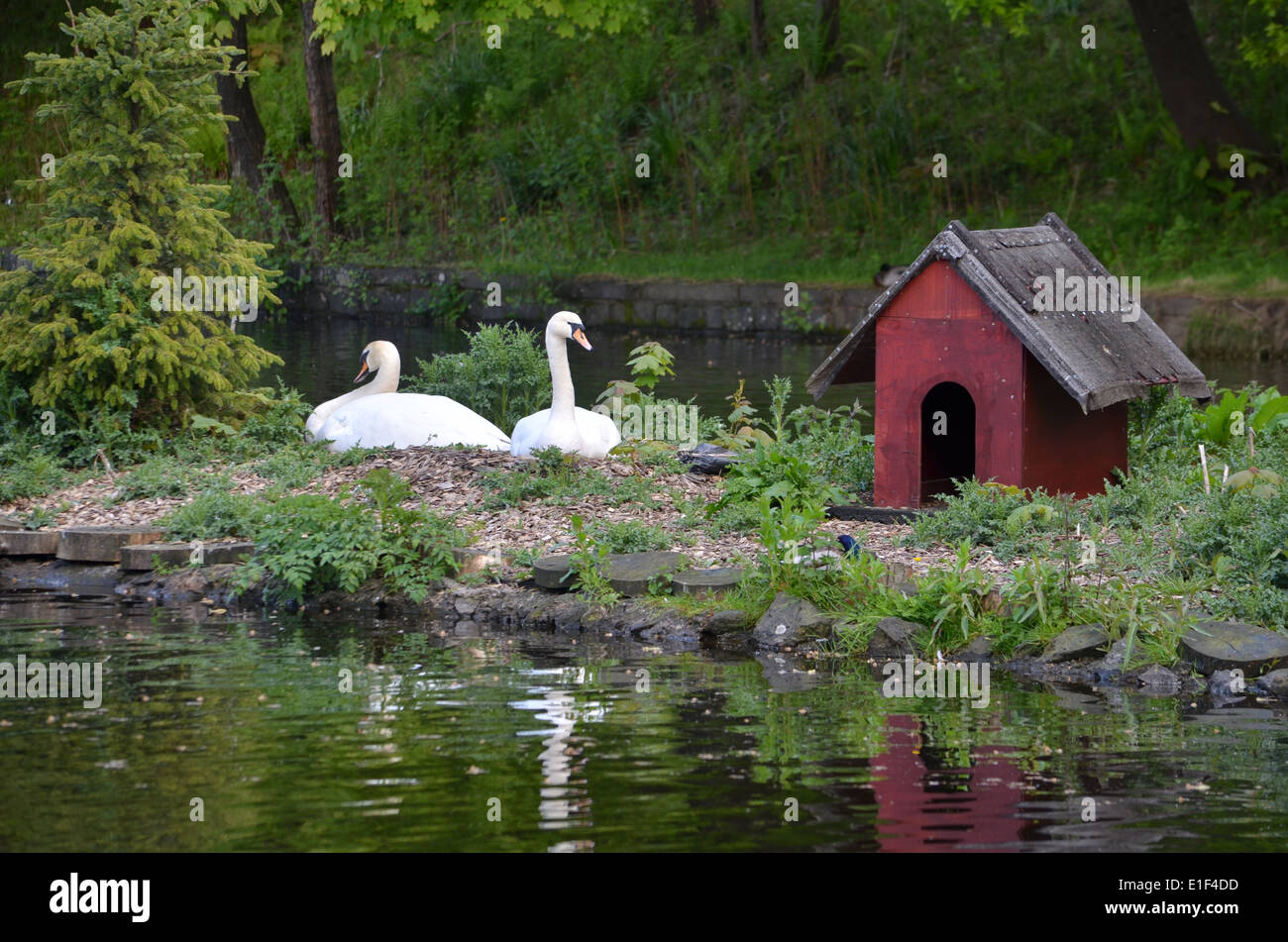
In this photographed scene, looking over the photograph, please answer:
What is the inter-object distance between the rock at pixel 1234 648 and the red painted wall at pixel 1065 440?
2042 mm

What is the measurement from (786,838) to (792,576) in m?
3.56

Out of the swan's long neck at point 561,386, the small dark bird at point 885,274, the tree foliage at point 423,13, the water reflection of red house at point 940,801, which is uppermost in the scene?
the tree foliage at point 423,13

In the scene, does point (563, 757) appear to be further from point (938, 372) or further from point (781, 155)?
point (781, 155)

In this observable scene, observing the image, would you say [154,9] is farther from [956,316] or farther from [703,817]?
[703,817]

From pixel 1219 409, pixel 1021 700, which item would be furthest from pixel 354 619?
pixel 1219 409

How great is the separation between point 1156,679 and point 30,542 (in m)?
7.03

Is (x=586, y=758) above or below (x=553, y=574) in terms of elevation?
below

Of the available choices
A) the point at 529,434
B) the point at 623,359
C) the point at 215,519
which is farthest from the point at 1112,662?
the point at 623,359

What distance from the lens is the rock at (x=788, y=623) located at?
9047 millimetres

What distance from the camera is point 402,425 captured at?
12531 millimetres

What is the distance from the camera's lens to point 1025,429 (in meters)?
10.1

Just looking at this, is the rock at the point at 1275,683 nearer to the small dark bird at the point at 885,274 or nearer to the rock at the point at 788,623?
the rock at the point at 788,623

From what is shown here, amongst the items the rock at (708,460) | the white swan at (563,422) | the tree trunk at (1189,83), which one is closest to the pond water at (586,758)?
the white swan at (563,422)

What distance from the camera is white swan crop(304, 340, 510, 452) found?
12.5m
